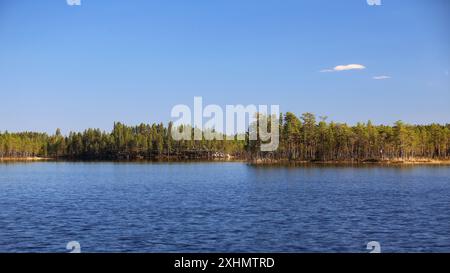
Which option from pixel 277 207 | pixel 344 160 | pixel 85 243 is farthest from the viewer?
pixel 344 160

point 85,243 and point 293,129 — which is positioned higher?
point 293,129

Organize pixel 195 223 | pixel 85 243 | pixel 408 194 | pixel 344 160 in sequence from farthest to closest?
pixel 344 160 → pixel 408 194 → pixel 195 223 → pixel 85 243

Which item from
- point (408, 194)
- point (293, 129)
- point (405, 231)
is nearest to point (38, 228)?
point (405, 231)

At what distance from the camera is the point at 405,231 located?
35.9 m

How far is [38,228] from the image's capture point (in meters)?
37.0

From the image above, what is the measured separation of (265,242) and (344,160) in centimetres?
17081

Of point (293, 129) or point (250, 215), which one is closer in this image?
point (250, 215)

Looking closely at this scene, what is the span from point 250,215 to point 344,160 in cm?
15866
